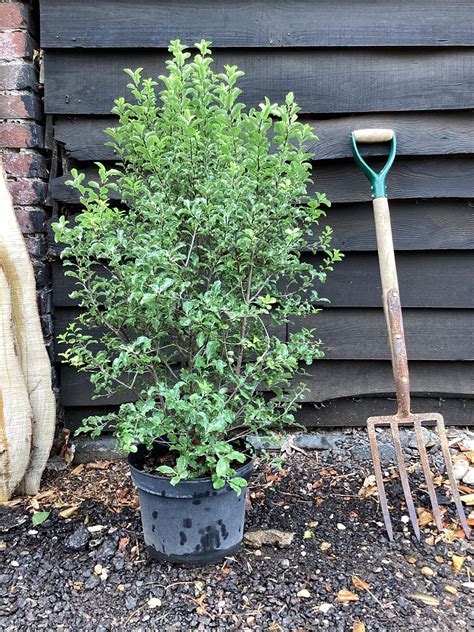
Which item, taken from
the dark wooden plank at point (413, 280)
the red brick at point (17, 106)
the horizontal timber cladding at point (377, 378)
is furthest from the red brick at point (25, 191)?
the horizontal timber cladding at point (377, 378)

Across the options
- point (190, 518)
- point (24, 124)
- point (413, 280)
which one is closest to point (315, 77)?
point (413, 280)

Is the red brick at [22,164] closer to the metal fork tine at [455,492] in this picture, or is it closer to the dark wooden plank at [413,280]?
the dark wooden plank at [413,280]

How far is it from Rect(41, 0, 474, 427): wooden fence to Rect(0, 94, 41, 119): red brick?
0.07m

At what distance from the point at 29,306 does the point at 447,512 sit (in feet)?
5.66

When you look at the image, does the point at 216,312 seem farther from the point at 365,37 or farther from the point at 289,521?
the point at 365,37

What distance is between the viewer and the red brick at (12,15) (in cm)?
188

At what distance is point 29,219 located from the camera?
77.4 inches

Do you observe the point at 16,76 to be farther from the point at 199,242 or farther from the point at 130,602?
the point at 130,602

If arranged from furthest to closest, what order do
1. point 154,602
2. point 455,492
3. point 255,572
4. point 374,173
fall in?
point 374,173 → point 455,492 → point 255,572 → point 154,602

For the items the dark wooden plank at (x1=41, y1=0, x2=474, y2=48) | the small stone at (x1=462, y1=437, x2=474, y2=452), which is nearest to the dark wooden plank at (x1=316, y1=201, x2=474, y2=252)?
the dark wooden plank at (x1=41, y1=0, x2=474, y2=48)

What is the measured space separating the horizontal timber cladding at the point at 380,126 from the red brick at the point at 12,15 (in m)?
0.37

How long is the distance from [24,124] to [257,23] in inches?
39.2

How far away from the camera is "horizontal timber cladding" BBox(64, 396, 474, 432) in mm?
2203

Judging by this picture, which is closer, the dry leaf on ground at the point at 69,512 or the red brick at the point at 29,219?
the dry leaf on ground at the point at 69,512
